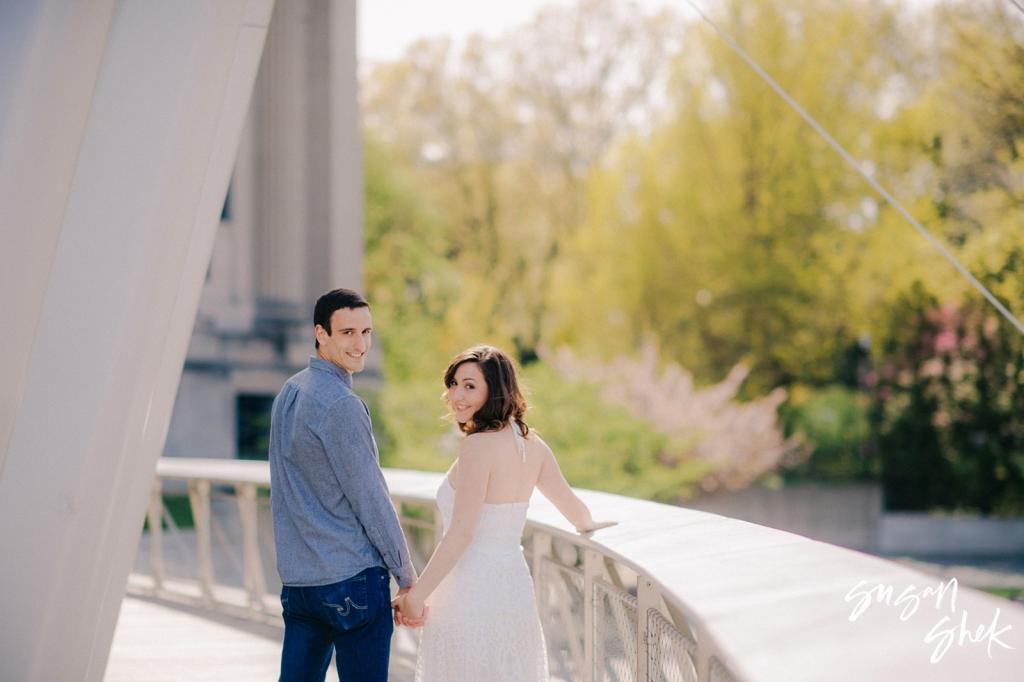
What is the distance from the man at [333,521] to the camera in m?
3.87

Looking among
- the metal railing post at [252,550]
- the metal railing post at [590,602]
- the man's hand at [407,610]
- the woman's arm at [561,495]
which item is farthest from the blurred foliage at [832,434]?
the man's hand at [407,610]

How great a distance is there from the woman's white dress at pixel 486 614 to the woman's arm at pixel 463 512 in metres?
0.13

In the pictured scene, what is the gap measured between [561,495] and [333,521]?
0.98 meters

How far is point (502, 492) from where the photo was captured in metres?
4.25

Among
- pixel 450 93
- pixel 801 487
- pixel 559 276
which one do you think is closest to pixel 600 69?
pixel 450 93

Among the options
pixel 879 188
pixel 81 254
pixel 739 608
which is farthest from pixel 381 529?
pixel 879 188

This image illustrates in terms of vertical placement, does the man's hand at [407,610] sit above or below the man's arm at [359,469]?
below

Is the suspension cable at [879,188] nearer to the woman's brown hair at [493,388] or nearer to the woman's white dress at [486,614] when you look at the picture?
the woman's brown hair at [493,388]

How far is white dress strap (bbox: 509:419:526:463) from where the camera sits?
13.8 ft

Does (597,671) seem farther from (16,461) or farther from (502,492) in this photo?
(16,461)

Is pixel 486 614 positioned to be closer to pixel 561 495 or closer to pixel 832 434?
pixel 561 495

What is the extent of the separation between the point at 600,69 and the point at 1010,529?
59.0 ft

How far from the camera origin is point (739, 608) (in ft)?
10.00

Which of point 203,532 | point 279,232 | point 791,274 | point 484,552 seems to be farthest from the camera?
point 791,274
